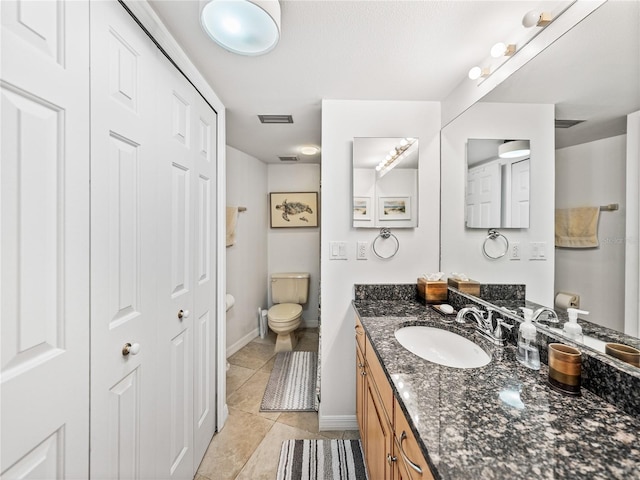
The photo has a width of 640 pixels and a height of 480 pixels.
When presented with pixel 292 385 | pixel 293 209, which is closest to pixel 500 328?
pixel 292 385

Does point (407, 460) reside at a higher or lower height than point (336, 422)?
higher

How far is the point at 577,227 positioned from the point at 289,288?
2.85 m

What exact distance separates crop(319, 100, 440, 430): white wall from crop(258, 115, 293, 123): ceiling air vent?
1.37 ft

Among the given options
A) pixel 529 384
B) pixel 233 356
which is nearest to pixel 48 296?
pixel 529 384

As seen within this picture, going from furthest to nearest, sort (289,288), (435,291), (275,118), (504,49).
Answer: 1. (289,288)
2. (275,118)
3. (435,291)
4. (504,49)

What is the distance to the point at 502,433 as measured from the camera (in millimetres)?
591

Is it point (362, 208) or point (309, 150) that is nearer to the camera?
point (362, 208)

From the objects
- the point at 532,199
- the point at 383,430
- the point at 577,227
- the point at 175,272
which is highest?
the point at 532,199

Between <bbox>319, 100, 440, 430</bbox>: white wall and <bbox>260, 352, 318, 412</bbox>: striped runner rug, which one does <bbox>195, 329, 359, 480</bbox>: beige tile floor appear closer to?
<bbox>260, 352, 318, 412</bbox>: striped runner rug

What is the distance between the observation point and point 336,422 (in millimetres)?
1737

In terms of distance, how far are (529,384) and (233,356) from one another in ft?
8.71

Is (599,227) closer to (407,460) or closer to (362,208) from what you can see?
(407,460)

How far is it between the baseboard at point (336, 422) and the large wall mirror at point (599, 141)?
151 cm

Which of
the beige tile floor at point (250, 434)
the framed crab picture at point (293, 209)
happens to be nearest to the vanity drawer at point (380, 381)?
the beige tile floor at point (250, 434)
